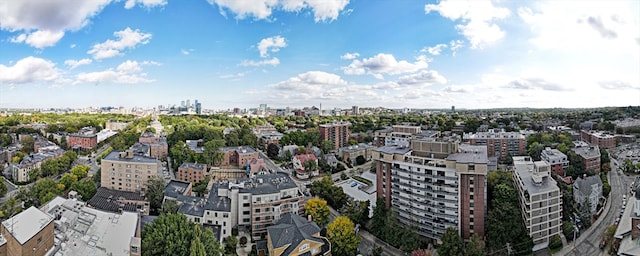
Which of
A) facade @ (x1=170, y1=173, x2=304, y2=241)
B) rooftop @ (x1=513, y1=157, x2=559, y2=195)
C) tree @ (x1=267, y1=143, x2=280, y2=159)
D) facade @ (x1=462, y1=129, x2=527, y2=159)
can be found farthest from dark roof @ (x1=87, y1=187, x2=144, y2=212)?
facade @ (x1=462, y1=129, x2=527, y2=159)

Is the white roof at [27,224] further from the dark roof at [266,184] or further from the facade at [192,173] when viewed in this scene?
the facade at [192,173]

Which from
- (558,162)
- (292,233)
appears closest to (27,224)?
(292,233)

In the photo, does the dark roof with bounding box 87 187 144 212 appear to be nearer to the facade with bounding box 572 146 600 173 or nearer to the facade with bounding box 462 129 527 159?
the facade with bounding box 462 129 527 159

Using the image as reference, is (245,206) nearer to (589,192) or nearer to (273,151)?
(589,192)

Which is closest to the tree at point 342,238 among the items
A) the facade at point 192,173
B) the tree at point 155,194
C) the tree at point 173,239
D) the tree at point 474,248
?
the tree at point 474,248

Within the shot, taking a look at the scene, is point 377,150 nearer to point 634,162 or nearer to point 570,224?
point 570,224
